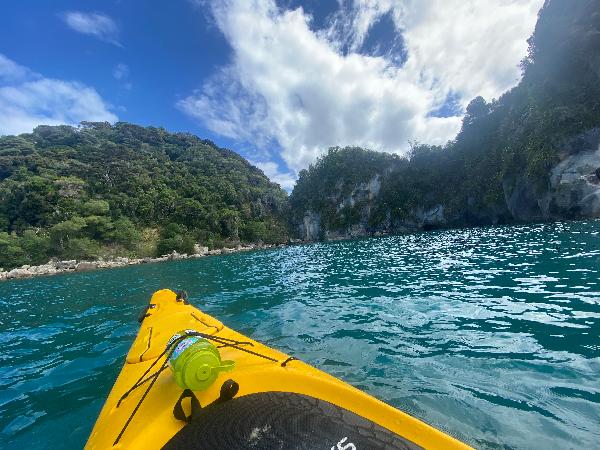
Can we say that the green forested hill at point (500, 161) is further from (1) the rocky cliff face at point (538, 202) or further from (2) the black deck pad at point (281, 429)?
(2) the black deck pad at point (281, 429)

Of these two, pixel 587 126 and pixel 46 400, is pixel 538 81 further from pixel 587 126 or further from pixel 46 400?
pixel 46 400

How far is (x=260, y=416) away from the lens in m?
1.92

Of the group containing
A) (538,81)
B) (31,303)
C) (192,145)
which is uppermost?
(192,145)

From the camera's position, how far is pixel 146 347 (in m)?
3.82

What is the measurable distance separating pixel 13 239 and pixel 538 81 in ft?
254

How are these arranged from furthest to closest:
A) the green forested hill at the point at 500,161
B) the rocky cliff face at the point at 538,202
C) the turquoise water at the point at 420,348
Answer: the green forested hill at the point at 500,161 → the rocky cliff face at the point at 538,202 → the turquoise water at the point at 420,348

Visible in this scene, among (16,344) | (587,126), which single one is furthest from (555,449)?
(587,126)

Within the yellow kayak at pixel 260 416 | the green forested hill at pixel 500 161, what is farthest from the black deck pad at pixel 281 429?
the green forested hill at pixel 500 161

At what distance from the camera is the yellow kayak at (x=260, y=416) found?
1778 millimetres

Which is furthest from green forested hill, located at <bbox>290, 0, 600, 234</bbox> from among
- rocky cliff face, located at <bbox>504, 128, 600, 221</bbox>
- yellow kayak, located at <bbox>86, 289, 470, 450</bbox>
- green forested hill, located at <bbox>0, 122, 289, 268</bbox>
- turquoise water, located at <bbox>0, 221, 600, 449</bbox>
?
yellow kayak, located at <bbox>86, 289, 470, 450</bbox>

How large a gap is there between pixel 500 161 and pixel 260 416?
62633 mm

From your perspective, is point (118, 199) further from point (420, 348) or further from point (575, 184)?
point (575, 184)

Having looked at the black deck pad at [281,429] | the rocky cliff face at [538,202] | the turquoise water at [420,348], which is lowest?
the turquoise water at [420,348]

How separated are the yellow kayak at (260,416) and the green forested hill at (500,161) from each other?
4321 cm
